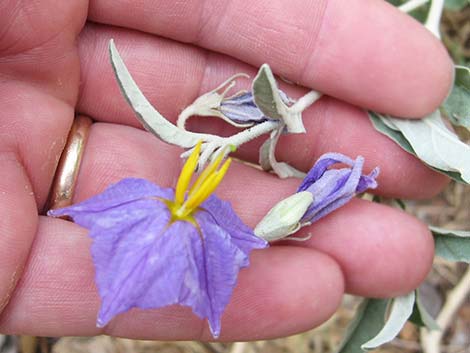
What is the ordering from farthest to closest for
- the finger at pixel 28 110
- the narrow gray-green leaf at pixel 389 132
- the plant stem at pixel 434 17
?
the plant stem at pixel 434 17, the narrow gray-green leaf at pixel 389 132, the finger at pixel 28 110

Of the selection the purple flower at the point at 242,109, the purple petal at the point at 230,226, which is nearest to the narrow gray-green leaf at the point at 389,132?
the purple flower at the point at 242,109

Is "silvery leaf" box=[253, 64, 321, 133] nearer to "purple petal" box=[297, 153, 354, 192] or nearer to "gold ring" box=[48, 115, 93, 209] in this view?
"purple petal" box=[297, 153, 354, 192]

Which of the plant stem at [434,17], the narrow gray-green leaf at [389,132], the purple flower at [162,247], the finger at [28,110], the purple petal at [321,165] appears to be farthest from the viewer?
the plant stem at [434,17]

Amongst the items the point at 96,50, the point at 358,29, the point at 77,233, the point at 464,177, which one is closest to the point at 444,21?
the point at 358,29

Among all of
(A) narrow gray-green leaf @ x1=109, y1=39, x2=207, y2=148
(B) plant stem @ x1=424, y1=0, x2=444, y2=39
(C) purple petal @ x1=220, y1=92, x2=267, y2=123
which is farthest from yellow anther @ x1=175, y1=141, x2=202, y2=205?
(B) plant stem @ x1=424, y1=0, x2=444, y2=39

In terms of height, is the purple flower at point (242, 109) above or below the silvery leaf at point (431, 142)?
above

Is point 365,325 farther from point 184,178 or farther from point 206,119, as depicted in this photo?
point 184,178

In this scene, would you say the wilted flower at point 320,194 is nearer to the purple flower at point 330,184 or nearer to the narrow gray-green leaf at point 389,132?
the purple flower at point 330,184

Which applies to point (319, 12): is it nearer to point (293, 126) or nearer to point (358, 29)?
point (358, 29)
